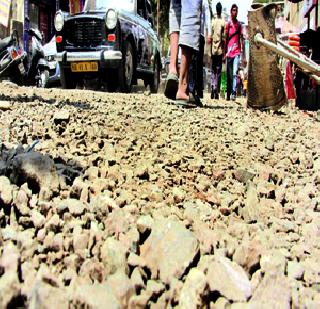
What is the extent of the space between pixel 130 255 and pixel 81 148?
1236 millimetres

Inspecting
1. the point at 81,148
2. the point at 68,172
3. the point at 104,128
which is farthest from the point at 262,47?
the point at 68,172

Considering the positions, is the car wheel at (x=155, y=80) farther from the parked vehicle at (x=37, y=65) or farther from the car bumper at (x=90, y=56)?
the car bumper at (x=90, y=56)

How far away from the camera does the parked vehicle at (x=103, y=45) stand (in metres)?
8.99

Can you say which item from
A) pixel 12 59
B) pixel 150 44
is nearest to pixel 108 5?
pixel 150 44

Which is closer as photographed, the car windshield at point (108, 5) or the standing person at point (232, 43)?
the standing person at point (232, 43)

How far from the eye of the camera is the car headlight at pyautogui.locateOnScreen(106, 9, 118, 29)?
9000mm

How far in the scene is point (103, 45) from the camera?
9.05m

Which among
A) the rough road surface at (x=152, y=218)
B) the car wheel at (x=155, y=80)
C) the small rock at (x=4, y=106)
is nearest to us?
the rough road surface at (x=152, y=218)

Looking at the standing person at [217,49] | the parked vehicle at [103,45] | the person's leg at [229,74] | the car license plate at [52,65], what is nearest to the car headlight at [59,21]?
the parked vehicle at [103,45]

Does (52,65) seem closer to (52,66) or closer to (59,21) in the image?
(52,66)

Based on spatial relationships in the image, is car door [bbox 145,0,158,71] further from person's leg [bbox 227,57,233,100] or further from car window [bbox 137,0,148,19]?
person's leg [bbox 227,57,233,100]

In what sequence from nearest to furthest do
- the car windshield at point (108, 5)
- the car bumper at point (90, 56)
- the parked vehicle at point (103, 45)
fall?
the car bumper at point (90, 56)
the parked vehicle at point (103, 45)
the car windshield at point (108, 5)

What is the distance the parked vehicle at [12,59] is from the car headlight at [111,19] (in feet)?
5.48

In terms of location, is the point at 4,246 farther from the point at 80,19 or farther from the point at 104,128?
the point at 80,19
